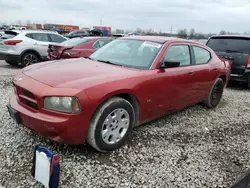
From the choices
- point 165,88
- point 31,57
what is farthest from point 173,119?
point 31,57

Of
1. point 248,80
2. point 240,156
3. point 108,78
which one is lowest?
point 240,156

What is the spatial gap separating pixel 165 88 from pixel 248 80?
14.8 ft

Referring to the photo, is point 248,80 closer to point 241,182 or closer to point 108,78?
point 108,78

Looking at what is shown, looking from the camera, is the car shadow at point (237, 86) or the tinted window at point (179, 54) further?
the car shadow at point (237, 86)

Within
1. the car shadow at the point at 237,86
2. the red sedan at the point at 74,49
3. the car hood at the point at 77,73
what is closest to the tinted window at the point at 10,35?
the red sedan at the point at 74,49

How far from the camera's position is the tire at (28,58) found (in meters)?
9.10

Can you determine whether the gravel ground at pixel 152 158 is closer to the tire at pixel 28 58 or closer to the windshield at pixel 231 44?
the windshield at pixel 231 44

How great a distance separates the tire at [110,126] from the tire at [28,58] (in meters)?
7.10

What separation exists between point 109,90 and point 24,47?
23.9ft

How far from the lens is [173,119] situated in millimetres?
4547

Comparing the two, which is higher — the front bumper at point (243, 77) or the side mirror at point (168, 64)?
the side mirror at point (168, 64)

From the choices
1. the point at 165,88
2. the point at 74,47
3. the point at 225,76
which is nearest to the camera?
the point at 165,88

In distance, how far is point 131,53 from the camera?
394 cm

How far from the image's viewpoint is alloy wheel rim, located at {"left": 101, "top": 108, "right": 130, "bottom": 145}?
3.06 meters
